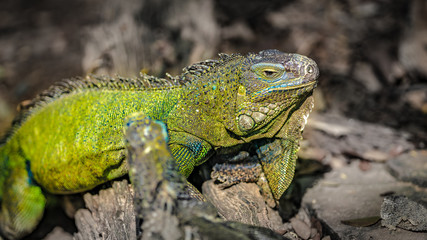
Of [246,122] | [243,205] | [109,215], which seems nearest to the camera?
[246,122]

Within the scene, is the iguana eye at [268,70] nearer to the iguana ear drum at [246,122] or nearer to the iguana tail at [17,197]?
the iguana ear drum at [246,122]

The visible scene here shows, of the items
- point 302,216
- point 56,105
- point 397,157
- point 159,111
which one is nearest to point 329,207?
point 302,216

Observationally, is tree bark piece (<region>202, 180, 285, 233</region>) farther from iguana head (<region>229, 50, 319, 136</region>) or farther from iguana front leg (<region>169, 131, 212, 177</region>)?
iguana head (<region>229, 50, 319, 136</region>)

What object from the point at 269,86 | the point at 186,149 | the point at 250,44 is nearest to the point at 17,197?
the point at 186,149

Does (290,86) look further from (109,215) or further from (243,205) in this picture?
(109,215)

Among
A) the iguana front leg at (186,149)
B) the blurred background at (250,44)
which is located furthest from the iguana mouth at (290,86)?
the blurred background at (250,44)
